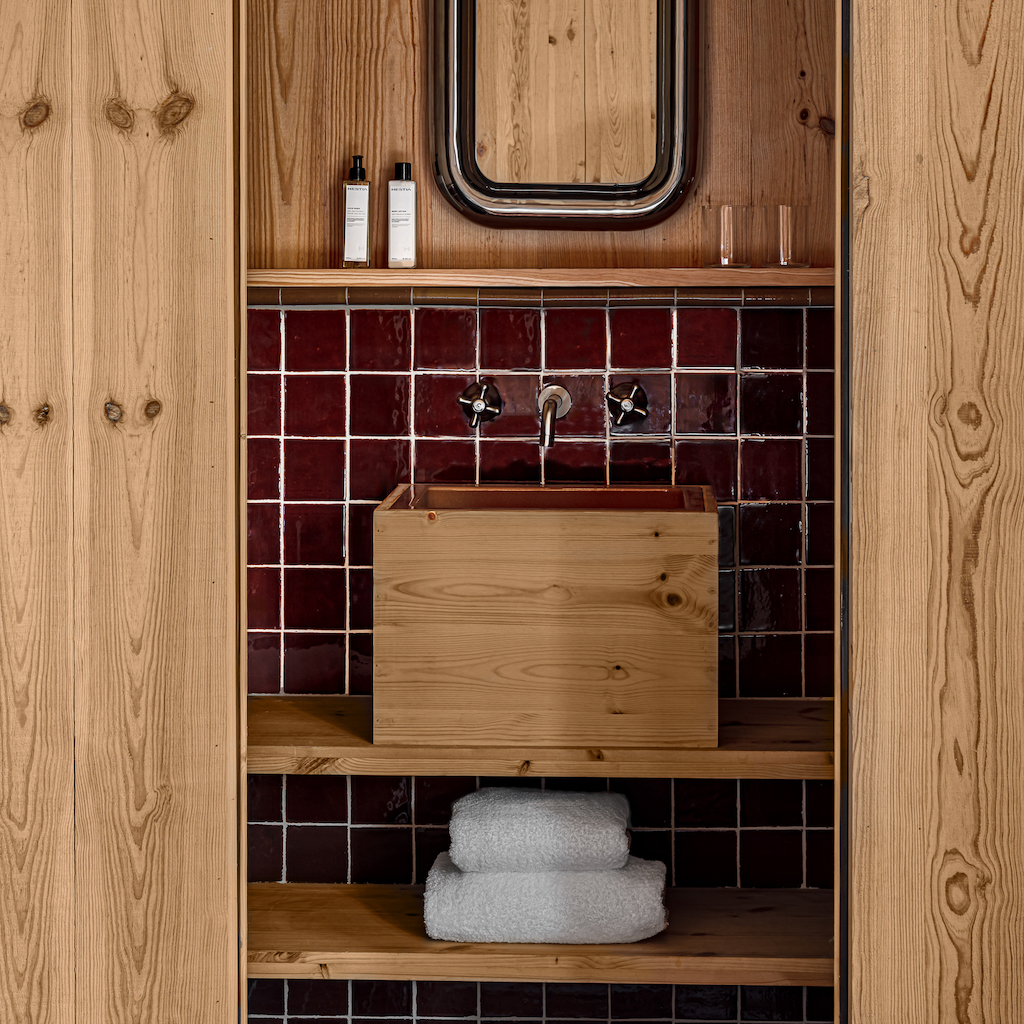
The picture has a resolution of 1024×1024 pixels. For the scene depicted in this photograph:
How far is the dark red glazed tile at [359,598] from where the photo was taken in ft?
6.37

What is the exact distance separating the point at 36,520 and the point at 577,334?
37.7 inches

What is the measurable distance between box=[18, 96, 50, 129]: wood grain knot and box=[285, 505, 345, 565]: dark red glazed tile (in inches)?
30.8

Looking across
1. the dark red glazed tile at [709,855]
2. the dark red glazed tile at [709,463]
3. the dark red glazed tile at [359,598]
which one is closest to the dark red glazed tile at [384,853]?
the dark red glazed tile at [359,598]

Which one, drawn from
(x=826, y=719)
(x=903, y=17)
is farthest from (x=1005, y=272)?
(x=826, y=719)

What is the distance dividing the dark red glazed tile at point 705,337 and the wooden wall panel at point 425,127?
96 millimetres

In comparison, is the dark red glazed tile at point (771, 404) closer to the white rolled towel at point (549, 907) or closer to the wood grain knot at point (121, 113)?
the white rolled towel at point (549, 907)

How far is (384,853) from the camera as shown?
6.40 ft

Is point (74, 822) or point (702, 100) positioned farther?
point (702, 100)

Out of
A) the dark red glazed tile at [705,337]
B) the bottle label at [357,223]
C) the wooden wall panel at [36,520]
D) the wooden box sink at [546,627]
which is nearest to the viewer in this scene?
the wooden wall panel at [36,520]

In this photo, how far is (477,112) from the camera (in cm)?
186

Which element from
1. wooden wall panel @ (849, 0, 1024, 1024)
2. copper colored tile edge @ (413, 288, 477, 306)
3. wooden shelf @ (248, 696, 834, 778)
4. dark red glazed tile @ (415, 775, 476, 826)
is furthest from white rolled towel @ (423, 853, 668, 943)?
copper colored tile edge @ (413, 288, 477, 306)

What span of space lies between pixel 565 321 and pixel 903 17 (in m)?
0.78

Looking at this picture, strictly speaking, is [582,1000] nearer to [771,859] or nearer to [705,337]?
[771,859]

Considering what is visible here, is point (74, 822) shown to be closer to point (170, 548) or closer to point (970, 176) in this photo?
point (170, 548)
